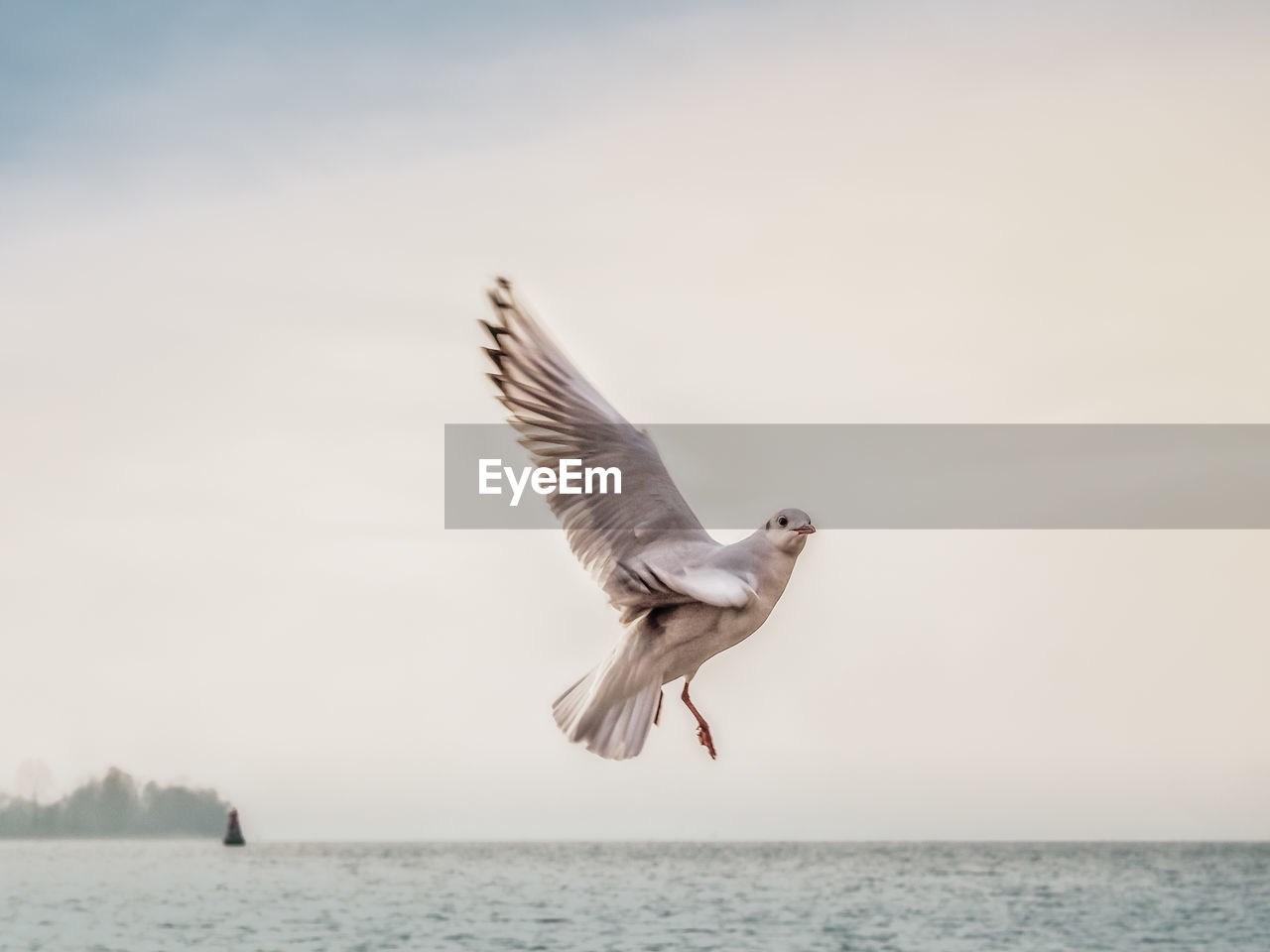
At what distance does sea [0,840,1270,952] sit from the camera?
39.1m

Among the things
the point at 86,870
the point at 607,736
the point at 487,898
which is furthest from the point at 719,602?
the point at 86,870

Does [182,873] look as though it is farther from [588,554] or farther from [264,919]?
[588,554]

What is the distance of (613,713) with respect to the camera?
3250 mm

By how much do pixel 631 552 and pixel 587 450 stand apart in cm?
36

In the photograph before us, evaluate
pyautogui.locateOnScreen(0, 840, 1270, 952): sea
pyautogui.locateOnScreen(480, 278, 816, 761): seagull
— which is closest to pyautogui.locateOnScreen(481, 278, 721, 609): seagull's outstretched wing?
pyautogui.locateOnScreen(480, 278, 816, 761): seagull

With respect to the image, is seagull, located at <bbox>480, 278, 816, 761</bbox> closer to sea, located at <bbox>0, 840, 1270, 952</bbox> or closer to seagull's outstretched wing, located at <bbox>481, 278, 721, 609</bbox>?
seagull's outstretched wing, located at <bbox>481, 278, 721, 609</bbox>

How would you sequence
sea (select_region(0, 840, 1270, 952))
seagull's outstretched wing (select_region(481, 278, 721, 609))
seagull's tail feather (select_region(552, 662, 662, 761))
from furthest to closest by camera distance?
sea (select_region(0, 840, 1270, 952)), seagull's outstretched wing (select_region(481, 278, 721, 609)), seagull's tail feather (select_region(552, 662, 662, 761))

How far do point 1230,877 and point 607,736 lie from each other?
6845 cm

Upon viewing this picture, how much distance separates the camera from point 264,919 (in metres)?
45.3

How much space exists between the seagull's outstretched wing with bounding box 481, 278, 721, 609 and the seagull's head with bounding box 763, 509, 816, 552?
15.3 inches

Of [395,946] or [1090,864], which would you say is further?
[1090,864]

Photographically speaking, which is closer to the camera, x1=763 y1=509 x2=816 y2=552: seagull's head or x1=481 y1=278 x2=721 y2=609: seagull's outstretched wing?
x1=763 y1=509 x2=816 y2=552: seagull's head

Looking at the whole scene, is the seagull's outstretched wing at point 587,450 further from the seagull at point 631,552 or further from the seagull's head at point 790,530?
the seagull's head at point 790,530

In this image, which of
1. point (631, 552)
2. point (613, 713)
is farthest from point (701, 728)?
point (631, 552)
